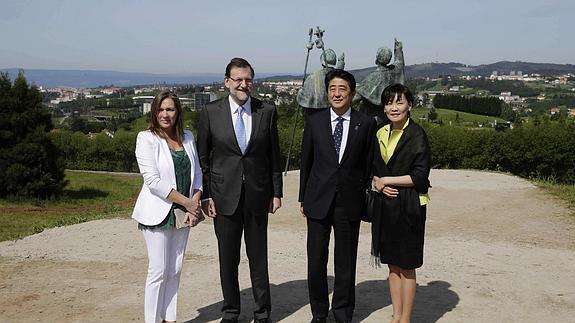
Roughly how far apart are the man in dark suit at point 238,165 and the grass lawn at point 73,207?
17.8 ft

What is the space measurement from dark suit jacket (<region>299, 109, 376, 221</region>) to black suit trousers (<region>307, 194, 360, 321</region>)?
0.30 ft

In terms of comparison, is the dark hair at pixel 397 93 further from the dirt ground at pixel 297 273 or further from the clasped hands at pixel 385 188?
the dirt ground at pixel 297 273

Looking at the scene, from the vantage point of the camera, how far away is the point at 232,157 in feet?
13.4

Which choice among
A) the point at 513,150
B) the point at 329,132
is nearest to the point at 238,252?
the point at 329,132

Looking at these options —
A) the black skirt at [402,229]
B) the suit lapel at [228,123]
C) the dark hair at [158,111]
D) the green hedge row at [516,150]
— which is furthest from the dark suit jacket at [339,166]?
the green hedge row at [516,150]

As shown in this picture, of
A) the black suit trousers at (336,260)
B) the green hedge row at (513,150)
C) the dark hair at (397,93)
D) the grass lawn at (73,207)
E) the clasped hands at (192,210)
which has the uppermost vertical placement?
the dark hair at (397,93)

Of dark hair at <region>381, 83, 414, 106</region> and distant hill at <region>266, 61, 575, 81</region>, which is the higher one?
distant hill at <region>266, 61, 575, 81</region>

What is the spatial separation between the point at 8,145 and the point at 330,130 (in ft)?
43.4

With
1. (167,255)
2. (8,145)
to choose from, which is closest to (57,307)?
(167,255)

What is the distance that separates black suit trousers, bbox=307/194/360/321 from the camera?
13.6 feet

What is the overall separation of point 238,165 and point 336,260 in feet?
3.39

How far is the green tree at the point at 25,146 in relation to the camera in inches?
576

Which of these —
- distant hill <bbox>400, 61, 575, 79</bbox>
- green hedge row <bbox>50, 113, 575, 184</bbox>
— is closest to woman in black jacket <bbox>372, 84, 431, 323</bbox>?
green hedge row <bbox>50, 113, 575, 184</bbox>

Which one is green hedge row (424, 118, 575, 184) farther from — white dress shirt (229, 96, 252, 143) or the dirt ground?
white dress shirt (229, 96, 252, 143)
